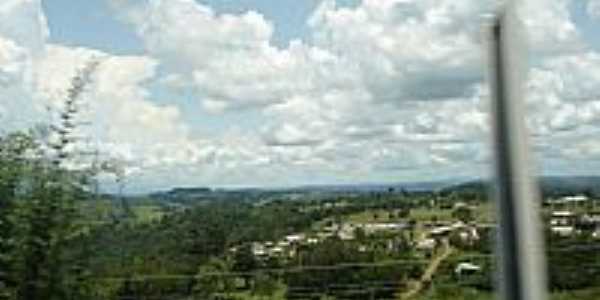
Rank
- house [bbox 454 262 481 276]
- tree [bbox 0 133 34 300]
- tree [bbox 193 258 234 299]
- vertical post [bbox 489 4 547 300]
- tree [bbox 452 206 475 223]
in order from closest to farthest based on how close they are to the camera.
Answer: vertical post [bbox 489 4 547 300] → tree [bbox 452 206 475 223] → tree [bbox 0 133 34 300] → house [bbox 454 262 481 276] → tree [bbox 193 258 234 299]

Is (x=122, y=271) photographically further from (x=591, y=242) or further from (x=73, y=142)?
(x=591, y=242)

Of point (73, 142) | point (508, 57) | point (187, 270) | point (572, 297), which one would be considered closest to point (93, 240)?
point (73, 142)

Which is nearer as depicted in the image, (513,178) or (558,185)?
(513,178)

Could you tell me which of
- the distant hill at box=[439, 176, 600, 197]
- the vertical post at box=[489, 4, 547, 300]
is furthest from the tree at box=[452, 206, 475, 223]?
the vertical post at box=[489, 4, 547, 300]

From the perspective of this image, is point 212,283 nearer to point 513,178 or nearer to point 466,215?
point 466,215

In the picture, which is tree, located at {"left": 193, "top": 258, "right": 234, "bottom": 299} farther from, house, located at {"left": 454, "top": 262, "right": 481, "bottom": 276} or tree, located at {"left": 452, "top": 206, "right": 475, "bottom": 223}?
tree, located at {"left": 452, "top": 206, "right": 475, "bottom": 223}

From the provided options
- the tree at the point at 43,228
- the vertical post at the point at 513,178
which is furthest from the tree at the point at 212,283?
the vertical post at the point at 513,178

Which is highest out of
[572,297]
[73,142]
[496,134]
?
[73,142]

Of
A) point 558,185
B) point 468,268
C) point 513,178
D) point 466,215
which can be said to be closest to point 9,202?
point 468,268
